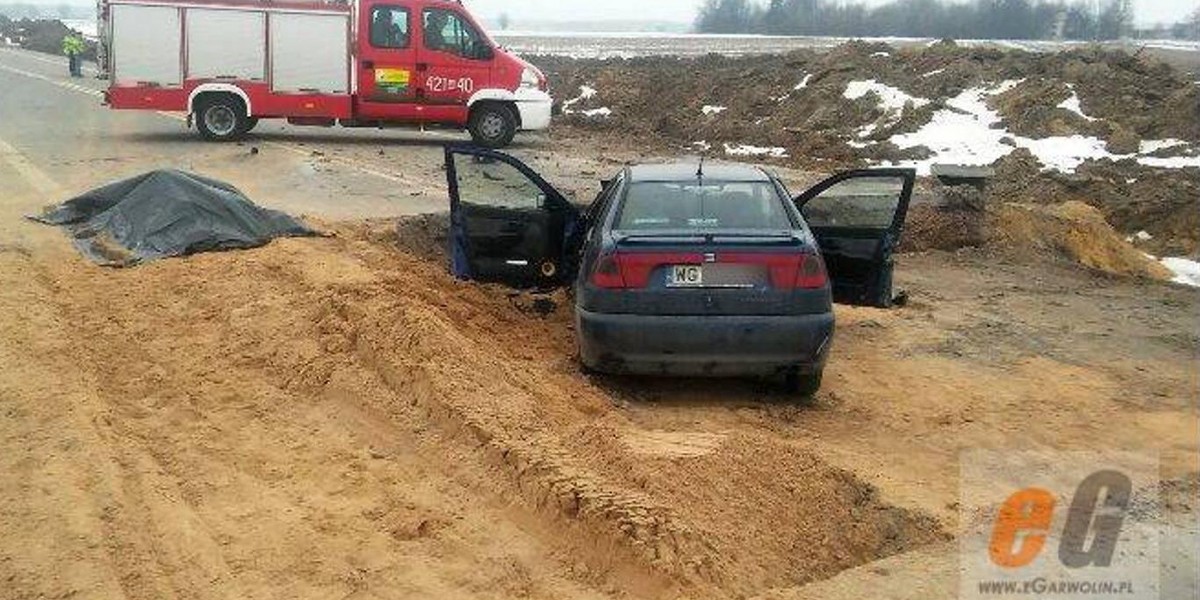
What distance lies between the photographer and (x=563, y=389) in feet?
21.4

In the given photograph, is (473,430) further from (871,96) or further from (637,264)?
(871,96)

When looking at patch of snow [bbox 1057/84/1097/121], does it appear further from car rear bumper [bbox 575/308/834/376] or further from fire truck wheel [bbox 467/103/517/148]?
car rear bumper [bbox 575/308/834/376]

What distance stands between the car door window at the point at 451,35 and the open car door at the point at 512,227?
40.7 feet

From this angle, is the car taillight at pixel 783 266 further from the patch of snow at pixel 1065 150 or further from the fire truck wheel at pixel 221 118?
the fire truck wheel at pixel 221 118

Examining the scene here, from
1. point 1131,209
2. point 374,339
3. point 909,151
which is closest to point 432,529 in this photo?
point 374,339

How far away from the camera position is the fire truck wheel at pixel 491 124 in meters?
20.6

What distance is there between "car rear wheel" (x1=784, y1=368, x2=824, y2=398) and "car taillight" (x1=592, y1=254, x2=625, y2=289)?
1130mm

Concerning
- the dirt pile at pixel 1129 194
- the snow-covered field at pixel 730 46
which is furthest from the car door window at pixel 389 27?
the snow-covered field at pixel 730 46

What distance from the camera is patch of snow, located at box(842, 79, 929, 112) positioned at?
80.8 ft

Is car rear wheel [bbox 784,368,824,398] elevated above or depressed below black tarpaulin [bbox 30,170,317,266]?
below

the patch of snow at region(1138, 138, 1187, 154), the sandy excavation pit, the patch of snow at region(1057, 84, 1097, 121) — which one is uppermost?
the patch of snow at region(1057, 84, 1097, 121)

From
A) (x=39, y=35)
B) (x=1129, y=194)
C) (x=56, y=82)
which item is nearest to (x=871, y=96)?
(x=1129, y=194)

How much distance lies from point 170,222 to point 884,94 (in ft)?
64.0

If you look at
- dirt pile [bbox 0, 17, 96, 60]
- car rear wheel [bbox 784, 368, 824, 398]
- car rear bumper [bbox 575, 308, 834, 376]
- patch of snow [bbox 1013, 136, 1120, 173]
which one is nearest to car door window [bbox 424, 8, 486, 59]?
patch of snow [bbox 1013, 136, 1120, 173]
